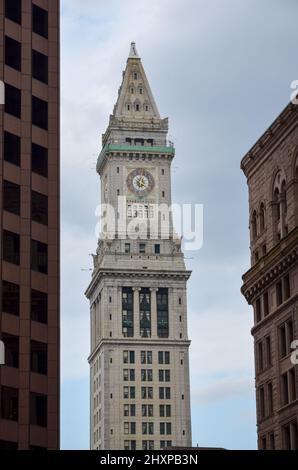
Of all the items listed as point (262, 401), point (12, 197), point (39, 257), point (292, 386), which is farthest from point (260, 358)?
point (12, 197)

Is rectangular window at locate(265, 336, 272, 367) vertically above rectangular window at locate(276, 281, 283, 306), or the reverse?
rectangular window at locate(276, 281, 283, 306)

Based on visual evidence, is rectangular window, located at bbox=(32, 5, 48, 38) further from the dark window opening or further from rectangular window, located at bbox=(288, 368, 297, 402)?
the dark window opening

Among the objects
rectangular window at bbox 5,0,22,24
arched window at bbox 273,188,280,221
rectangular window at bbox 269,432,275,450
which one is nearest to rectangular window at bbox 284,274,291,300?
arched window at bbox 273,188,280,221

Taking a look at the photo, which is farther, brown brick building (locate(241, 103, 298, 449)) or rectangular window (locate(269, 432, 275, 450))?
rectangular window (locate(269, 432, 275, 450))

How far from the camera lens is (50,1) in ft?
350

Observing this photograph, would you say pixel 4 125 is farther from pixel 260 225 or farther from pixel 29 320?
pixel 260 225

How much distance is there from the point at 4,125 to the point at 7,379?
66.3 ft

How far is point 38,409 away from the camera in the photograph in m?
94.3

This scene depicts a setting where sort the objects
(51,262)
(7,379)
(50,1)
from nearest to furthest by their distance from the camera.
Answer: (7,379)
(51,262)
(50,1)

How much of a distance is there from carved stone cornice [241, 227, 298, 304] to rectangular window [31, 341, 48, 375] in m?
19.6

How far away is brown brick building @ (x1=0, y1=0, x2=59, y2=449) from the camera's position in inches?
3686

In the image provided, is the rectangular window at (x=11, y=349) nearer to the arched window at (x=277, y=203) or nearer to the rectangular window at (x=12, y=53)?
the rectangular window at (x=12, y=53)

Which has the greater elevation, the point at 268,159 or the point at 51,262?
the point at 268,159

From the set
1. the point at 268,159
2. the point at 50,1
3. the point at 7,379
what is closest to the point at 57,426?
the point at 7,379
